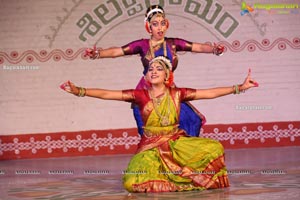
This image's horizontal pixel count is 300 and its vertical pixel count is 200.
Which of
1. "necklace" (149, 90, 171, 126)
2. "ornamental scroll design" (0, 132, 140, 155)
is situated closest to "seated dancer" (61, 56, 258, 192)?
"necklace" (149, 90, 171, 126)

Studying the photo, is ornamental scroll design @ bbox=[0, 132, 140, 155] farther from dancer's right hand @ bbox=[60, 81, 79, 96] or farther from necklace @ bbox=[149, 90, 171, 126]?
dancer's right hand @ bbox=[60, 81, 79, 96]

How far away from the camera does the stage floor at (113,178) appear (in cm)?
723

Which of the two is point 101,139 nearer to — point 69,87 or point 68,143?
point 68,143

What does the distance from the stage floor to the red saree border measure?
180 millimetres

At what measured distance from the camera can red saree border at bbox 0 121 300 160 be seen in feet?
37.0

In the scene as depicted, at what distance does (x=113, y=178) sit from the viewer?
29.1 ft

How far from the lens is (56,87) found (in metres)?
11.2

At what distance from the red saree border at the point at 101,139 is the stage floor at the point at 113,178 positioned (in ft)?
0.59

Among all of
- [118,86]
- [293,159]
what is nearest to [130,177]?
[293,159]

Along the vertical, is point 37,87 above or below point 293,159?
above

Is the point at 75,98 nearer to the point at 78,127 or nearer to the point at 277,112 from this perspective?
the point at 78,127

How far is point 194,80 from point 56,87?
1618mm

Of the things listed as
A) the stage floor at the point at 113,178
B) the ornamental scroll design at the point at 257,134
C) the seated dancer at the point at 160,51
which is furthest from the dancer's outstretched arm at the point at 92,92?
the ornamental scroll design at the point at 257,134

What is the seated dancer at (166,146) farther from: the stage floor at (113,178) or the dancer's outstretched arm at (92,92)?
the stage floor at (113,178)
